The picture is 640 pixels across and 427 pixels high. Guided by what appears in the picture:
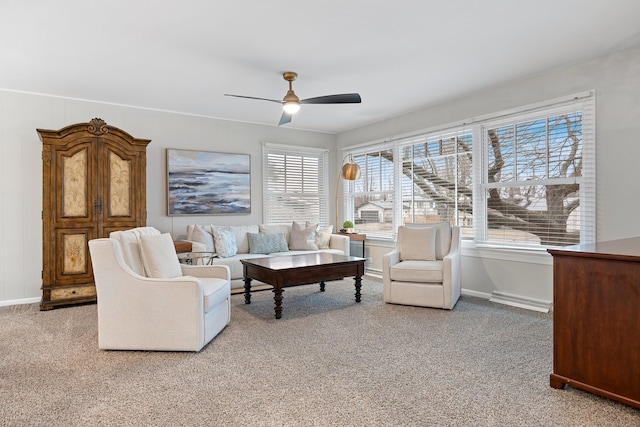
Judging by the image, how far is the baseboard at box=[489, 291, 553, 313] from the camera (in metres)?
4.13

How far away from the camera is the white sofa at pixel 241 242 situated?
5.18m

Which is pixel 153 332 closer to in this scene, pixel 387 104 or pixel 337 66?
pixel 337 66

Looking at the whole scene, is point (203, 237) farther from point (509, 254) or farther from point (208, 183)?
point (509, 254)

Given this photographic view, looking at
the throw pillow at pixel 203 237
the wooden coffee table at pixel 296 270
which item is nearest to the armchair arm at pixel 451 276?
the wooden coffee table at pixel 296 270

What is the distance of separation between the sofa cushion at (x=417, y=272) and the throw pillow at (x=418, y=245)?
8.1 inches

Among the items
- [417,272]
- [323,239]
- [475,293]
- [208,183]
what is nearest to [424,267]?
[417,272]

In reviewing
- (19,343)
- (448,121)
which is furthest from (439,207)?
(19,343)

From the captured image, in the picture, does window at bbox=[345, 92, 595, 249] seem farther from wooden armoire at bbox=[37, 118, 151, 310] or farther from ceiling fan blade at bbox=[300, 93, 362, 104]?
wooden armoire at bbox=[37, 118, 151, 310]

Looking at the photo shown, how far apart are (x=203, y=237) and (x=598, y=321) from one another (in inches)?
173

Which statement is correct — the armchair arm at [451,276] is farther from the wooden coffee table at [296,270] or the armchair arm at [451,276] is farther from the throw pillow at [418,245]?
the wooden coffee table at [296,270]

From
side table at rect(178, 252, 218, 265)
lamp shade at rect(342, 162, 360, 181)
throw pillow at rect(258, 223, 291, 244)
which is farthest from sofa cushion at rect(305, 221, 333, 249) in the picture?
side table at rect(178, 252, 218, 265)

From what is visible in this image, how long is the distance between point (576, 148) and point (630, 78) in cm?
74

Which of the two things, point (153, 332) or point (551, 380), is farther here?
point (153, 332)

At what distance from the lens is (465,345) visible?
3.16m
